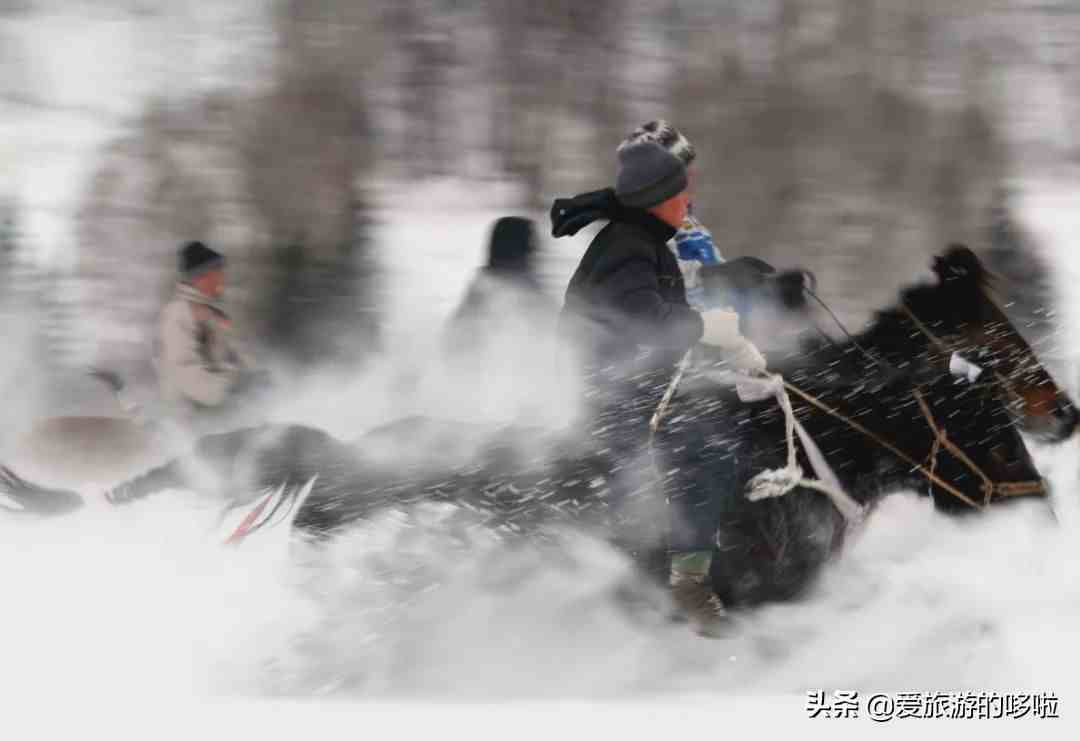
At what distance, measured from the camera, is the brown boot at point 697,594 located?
12.0 feet

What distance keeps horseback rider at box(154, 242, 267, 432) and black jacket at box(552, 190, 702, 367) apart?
5.63 feet

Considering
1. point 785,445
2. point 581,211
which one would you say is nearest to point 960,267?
point 785,445

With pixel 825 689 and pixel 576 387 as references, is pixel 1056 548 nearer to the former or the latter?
pixel 825 689

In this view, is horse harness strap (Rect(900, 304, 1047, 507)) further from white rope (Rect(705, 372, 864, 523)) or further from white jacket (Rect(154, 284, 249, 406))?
white jacket (Rect(154, 284, 249, 406))

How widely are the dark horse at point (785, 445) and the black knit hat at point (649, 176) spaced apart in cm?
30

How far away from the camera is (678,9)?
5.53m

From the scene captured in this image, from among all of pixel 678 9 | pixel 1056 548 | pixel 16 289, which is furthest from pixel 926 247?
pixel 16 289

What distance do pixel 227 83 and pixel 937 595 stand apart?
11.2ft

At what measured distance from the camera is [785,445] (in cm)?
365

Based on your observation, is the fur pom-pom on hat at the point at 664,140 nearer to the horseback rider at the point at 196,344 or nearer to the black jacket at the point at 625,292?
the black jacket at the point at 625,292

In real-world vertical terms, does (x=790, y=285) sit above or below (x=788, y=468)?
above

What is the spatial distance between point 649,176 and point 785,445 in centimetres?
83

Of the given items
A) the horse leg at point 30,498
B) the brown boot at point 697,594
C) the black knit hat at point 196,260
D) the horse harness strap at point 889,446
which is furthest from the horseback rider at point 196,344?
the horse harness strap at point 889,446

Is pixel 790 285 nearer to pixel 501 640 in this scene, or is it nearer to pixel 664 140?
pixel 664 140
